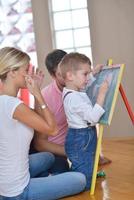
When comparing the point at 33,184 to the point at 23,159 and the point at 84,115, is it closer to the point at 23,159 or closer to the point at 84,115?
the point at 23,159

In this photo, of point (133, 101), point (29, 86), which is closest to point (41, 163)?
point (29, 86)

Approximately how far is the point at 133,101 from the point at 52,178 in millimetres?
1750

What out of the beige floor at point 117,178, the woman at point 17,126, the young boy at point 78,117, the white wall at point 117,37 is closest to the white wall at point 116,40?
the white wall at point 117,37

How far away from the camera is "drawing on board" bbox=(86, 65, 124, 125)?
6.46 feet

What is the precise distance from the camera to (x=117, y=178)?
7.57 ft

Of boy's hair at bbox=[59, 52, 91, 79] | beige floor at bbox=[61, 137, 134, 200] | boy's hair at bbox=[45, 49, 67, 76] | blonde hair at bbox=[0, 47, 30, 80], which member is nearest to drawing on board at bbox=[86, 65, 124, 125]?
boy's hair at bbox=[59, 52, 91, 79]

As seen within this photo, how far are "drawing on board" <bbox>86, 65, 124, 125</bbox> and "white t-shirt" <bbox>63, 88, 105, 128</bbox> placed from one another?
1.5 inches

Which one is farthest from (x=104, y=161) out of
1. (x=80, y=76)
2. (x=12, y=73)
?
(x=12, y=73)

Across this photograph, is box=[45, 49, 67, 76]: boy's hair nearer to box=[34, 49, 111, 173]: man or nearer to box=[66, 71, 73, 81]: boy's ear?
box=[34, 49, 111, 173]: man

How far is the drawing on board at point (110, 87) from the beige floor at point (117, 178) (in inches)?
15.3

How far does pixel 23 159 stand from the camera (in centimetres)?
185

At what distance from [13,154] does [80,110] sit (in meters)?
0.45

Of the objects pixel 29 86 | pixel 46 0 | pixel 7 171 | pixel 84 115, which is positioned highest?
pixel 46 0

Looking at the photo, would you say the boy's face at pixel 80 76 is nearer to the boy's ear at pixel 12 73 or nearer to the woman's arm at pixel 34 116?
the woman's arm at pixel 34 116
